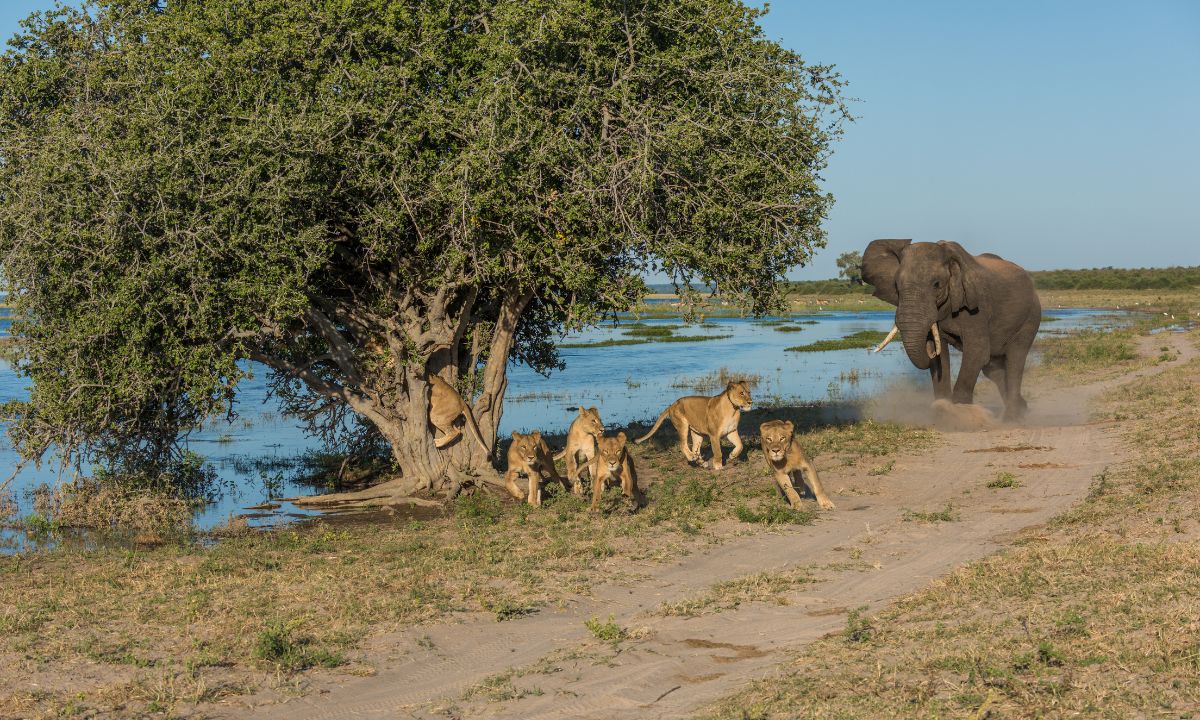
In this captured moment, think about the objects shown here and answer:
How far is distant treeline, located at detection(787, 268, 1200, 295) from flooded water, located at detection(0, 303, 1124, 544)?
47473 millimetres

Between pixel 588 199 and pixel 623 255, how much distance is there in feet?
6.36

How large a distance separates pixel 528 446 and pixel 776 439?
3226 mm

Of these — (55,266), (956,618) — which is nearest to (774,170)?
(956,618)

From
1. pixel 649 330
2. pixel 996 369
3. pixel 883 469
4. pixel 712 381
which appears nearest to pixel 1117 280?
pixel 649 330

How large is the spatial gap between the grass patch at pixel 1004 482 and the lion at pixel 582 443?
503 centimetres

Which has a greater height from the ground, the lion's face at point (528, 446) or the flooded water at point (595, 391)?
the lion's face at point (528, 446)

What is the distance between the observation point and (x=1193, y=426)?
16.8m

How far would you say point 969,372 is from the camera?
67.8 feet

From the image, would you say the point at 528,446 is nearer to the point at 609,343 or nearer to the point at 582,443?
the point at 582,443

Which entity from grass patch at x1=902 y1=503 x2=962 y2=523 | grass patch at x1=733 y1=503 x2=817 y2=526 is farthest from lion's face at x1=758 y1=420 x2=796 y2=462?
grass patch at x1=902 y1=503 x2=962 y2=523

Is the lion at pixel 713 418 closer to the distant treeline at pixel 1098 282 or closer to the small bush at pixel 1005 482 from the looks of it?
the small bush at pixel 1005 482

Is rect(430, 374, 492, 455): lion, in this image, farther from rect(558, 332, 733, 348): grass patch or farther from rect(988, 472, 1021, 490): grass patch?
rect(558, 332, 733, 348): grass patch

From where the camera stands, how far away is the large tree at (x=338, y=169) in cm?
1263

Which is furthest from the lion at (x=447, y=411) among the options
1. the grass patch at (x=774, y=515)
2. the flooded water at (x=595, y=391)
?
the grass patch at (x=774, y=515)
